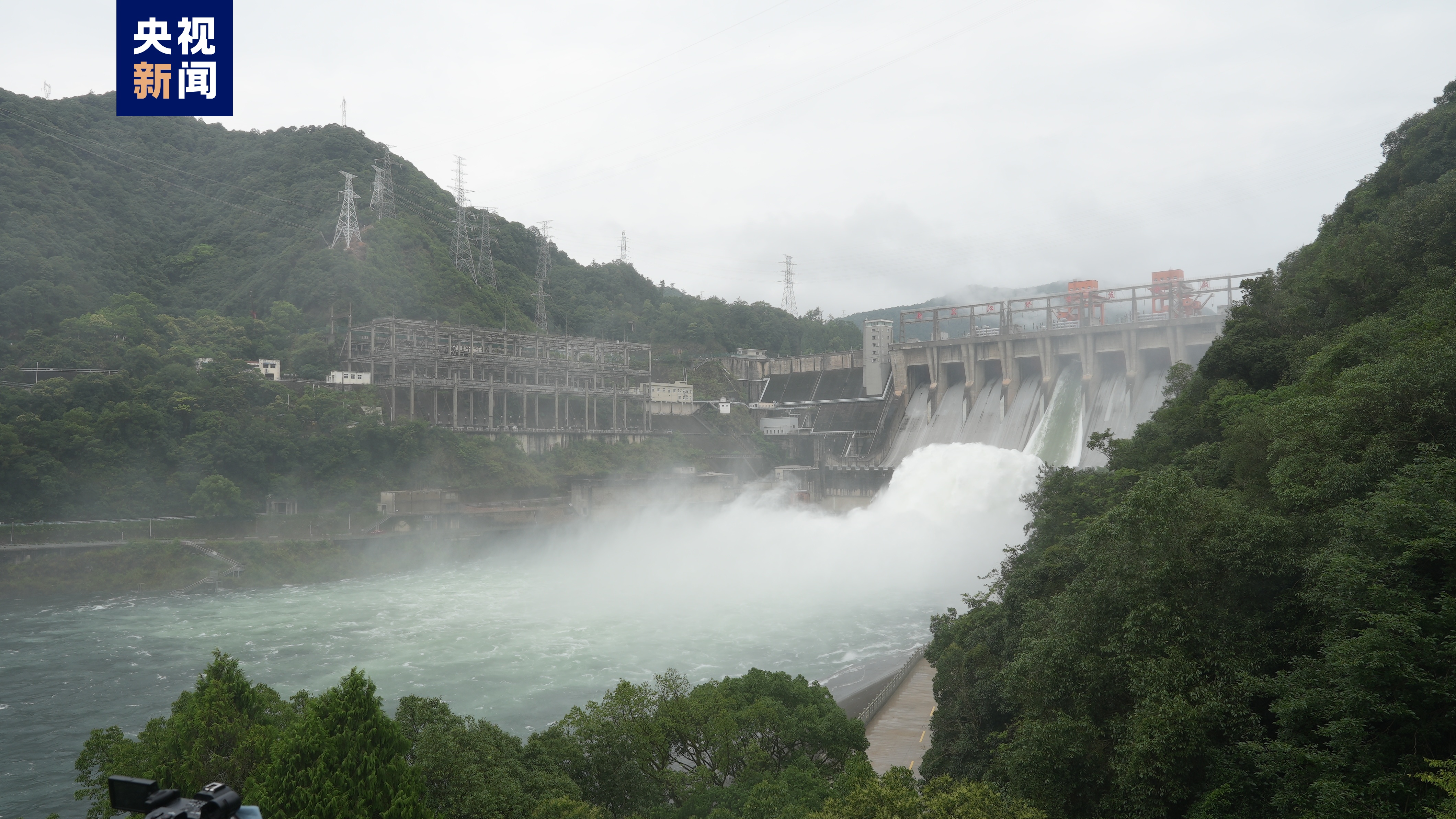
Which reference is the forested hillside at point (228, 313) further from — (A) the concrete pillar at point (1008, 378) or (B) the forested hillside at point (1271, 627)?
(B) the forested hillside at point (1271, 627)

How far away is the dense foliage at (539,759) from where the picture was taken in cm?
948

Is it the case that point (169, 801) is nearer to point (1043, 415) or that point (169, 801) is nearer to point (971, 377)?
point (1043, 415)

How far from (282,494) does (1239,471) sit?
42.8 metres

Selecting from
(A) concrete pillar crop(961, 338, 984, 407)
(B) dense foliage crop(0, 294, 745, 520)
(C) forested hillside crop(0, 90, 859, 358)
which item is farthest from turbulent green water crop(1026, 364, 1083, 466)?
(C) forested hillside crop(0, 90, 859, 358)

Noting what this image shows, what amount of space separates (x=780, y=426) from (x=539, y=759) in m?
55.9

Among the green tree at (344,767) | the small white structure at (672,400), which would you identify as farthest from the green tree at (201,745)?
the small white structure at (672,400)

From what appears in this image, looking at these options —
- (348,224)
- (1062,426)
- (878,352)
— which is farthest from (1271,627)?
(348,224)

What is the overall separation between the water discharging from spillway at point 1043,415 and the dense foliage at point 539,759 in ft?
111

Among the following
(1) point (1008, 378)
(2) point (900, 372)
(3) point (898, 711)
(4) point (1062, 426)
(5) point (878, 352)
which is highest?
(5) point (878, 352)

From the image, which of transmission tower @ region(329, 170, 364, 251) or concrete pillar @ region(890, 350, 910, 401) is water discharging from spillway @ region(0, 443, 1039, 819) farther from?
transmission tower @ region(329, 170, 364, 251)

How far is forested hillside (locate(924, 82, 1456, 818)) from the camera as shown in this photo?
787 cm

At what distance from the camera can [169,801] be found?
3.04 m

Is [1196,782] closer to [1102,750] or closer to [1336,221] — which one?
[1102,750]

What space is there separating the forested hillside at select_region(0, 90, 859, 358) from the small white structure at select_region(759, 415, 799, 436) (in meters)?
14.1
